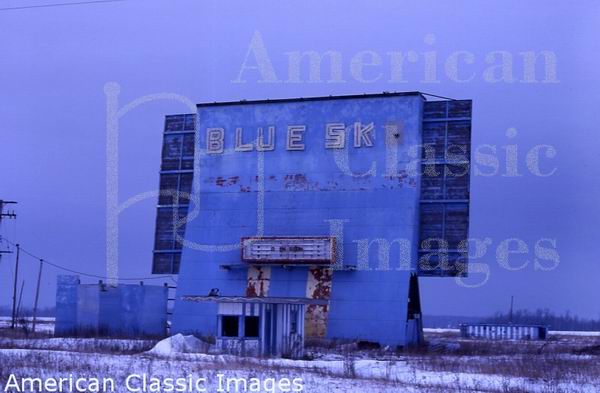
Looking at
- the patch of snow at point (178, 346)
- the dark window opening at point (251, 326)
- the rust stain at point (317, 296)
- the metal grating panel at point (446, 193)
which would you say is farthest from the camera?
the rust stain at point (317, 296)

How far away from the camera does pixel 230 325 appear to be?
37.6 metres

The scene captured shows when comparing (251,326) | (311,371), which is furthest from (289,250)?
(311,371)

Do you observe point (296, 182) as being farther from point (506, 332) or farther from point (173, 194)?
point (506, 332)

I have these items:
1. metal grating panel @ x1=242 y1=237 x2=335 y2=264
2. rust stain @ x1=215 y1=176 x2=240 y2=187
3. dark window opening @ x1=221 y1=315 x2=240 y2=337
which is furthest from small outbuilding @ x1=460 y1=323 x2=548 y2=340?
dark window opening @ x1=221 y1=315 x2=240 y2=337

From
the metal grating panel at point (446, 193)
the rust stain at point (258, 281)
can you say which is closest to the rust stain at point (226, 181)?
the rust stain at point (258, 281)

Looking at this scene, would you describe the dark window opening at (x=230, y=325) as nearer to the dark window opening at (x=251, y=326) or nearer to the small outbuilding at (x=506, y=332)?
the dark window opening at (x=251, y=326)

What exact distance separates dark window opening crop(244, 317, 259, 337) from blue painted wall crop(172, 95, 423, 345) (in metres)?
9.18

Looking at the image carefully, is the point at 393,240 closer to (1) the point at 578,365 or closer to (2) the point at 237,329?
(2) the point at 237,329

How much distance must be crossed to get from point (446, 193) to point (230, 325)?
13541 millimetres

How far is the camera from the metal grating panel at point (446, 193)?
45.1 m

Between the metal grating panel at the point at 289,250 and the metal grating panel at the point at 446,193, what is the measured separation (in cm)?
445

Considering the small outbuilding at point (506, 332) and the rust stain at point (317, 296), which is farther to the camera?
the small outbuilding at point (506, 332)

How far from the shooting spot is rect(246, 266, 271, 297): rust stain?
4741cm

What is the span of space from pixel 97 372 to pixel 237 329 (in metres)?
13.5
